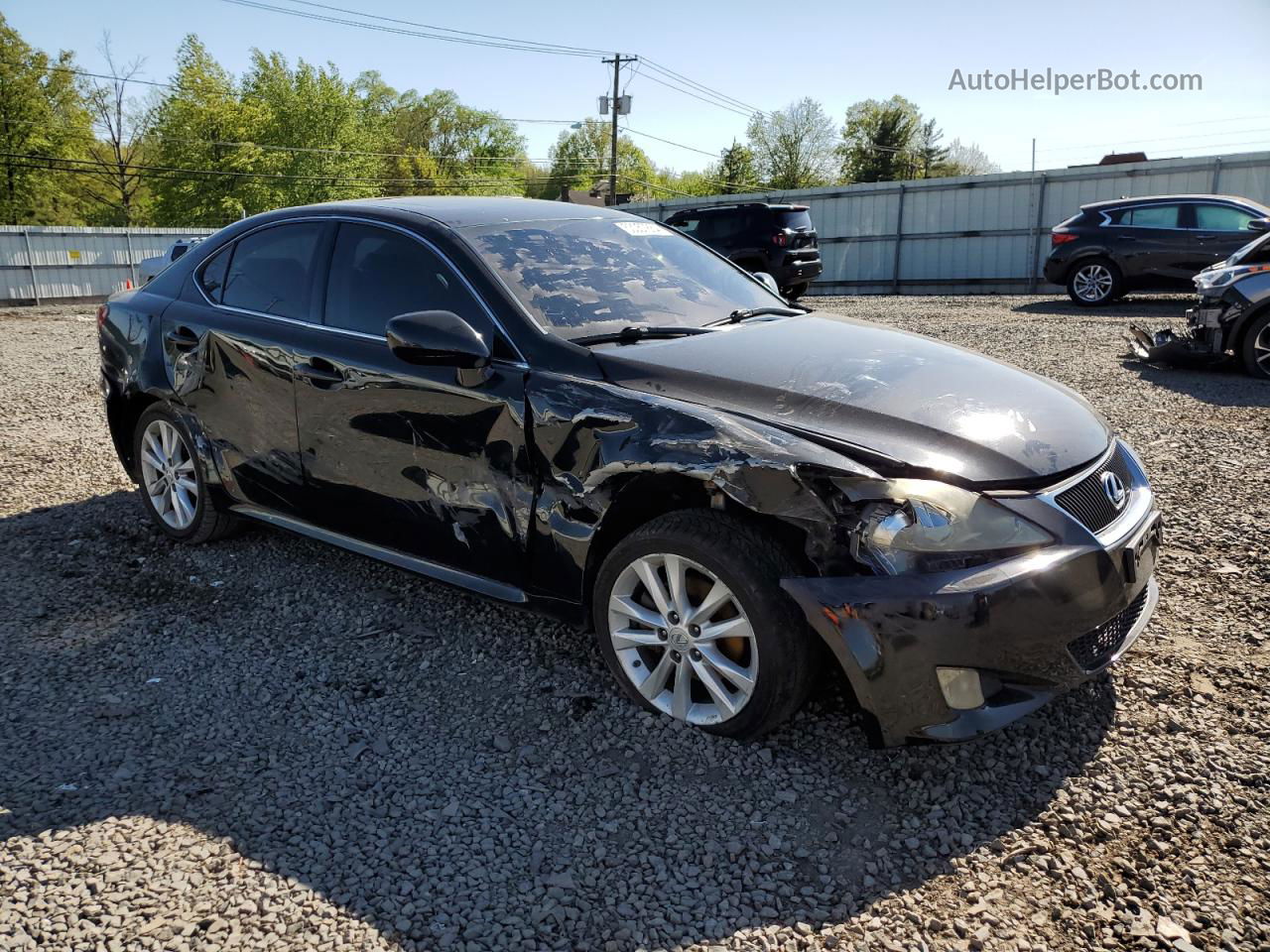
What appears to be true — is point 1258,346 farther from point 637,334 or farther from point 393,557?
point 393,557

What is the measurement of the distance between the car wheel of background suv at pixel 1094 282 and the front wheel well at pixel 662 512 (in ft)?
46.4

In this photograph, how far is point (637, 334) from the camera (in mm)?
3441

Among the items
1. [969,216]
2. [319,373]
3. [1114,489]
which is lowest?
[1114,489]

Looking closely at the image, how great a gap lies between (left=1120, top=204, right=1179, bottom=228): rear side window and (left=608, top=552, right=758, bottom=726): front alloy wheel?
14.2m

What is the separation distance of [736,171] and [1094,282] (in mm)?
64307

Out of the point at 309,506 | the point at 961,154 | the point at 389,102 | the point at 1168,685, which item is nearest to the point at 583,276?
the point at 309,506

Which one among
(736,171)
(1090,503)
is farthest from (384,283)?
(736,171)

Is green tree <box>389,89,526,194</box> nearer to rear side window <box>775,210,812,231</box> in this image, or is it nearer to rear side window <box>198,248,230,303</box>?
rear side window <box>775,210,812,231</box>

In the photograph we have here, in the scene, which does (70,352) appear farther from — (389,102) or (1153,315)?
(389,102)

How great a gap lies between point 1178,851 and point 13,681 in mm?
3896

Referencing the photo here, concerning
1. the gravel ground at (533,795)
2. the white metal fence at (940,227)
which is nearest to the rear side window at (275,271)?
the gravel ground at (533,795)

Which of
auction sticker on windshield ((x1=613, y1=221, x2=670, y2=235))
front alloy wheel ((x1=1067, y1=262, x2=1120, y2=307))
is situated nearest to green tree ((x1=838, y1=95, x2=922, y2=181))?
front alloy wheel ((x1=1067, y1=262, x2=1120, y2=307))

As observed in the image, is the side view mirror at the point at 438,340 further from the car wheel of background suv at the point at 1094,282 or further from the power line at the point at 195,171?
Answer: the power line at the point at 195,171

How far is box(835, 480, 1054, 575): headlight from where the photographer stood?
101 inches
